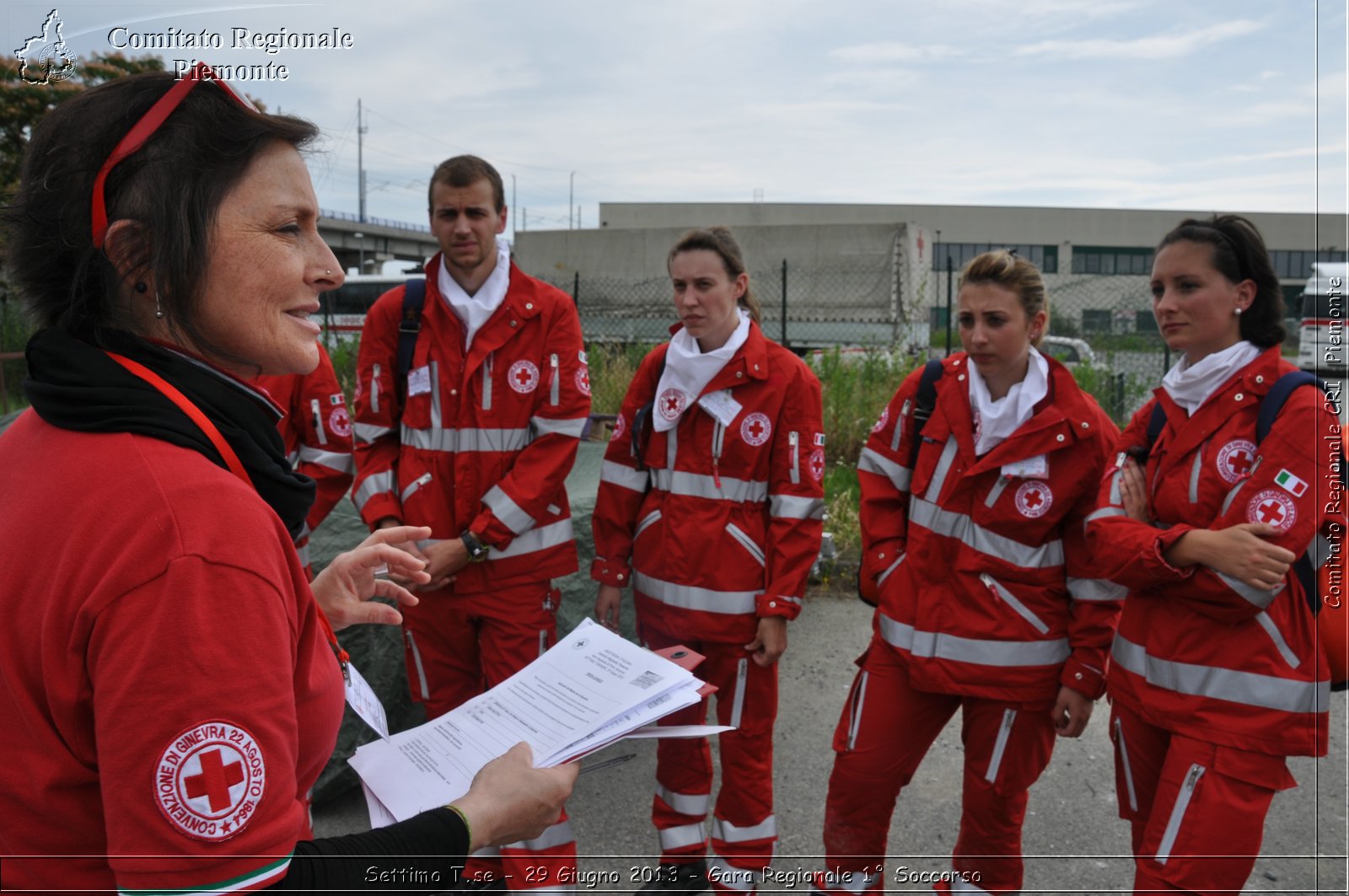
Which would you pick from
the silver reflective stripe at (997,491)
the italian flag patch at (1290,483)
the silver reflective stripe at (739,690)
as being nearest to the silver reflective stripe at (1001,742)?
the silver reflective stripe at (997,491)

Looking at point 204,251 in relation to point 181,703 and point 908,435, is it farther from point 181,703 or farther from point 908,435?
point 908,435

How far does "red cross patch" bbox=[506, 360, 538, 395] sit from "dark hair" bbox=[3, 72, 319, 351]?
212 cm

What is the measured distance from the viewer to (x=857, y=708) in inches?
122

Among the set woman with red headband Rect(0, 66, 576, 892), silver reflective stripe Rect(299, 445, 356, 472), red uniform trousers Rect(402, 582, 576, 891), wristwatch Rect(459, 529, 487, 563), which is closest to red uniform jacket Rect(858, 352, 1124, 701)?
red uniform trousers Rect(402, 582, 576, 891)

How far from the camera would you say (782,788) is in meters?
4.03

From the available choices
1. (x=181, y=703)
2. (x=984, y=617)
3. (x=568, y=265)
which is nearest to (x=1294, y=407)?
(x=984, y=617)

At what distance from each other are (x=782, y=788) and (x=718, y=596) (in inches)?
49.3

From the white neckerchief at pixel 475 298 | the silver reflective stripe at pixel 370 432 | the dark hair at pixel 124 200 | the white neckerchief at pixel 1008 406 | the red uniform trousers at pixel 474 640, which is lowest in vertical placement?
the red uniform trousers at pixel 474 640

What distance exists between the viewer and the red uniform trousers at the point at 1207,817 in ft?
7.89

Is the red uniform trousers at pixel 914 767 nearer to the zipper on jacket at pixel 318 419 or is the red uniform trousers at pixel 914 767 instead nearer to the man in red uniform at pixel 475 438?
the man in red uniform at pixel 475 438

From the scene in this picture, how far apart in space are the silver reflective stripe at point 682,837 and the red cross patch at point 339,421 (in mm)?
2077

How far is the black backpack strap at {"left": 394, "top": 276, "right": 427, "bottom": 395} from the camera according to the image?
136 inches

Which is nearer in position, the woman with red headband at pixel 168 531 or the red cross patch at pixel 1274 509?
the woman with red headband at pixel 168 531

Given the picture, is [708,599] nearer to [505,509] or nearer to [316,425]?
[505,509]
